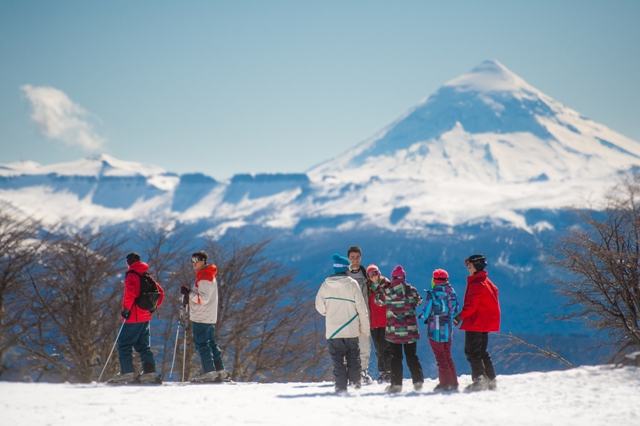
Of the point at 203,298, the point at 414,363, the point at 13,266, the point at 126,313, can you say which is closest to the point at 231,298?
the point at 13,266

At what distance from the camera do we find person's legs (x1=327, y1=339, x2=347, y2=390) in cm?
888

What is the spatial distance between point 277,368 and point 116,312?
6.52 metres

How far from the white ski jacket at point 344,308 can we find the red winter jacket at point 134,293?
2.71m

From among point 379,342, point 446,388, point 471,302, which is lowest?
point 446,388

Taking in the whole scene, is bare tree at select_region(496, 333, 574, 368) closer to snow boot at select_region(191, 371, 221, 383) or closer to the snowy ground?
the snowy ground

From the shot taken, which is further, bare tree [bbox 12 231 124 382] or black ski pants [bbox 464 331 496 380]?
bare tree [bbox 12 231 124 382]

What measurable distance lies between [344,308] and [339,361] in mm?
719

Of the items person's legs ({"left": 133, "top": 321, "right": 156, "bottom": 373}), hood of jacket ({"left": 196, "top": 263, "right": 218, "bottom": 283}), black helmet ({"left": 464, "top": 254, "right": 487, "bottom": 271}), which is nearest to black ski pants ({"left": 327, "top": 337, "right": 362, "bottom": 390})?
black helmet ({"left": 464, "top": 254, "right": 487, "bottom": 271})

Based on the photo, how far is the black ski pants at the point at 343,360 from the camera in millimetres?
8891

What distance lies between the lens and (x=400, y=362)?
8.98 m

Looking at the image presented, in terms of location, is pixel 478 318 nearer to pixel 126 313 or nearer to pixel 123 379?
pixel 126 313

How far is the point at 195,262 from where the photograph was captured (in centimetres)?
998

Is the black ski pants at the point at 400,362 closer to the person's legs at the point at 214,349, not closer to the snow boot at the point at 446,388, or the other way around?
the snow boot at the point at 446,388

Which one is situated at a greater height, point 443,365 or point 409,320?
point 409,320
